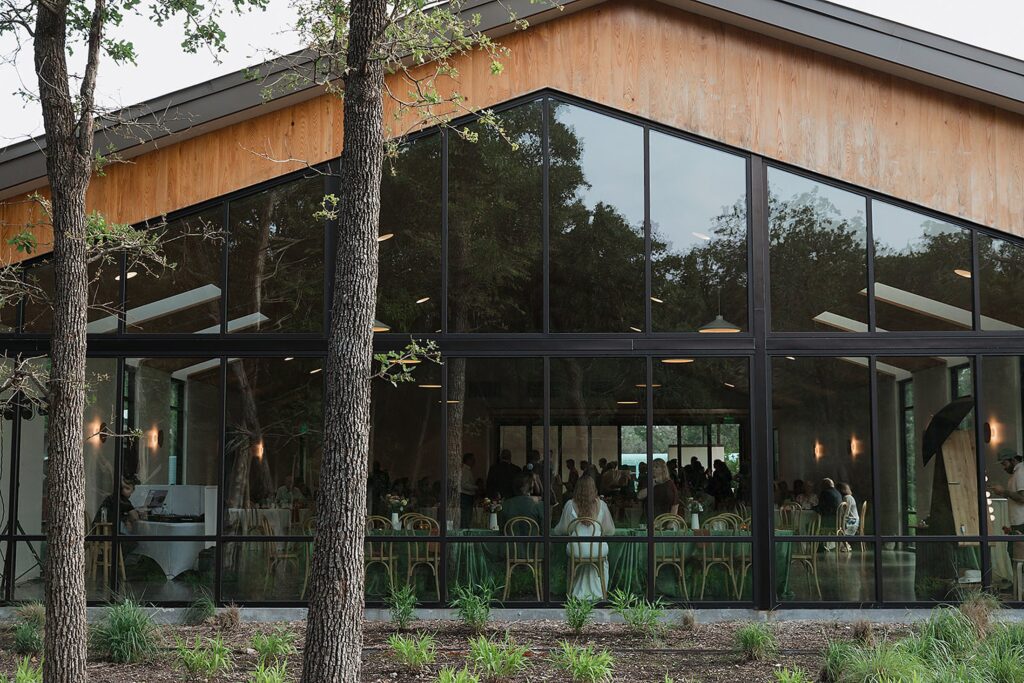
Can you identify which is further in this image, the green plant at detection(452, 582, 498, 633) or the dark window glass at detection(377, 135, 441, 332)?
the dark window glass at detection(377, 135, 441, 332)

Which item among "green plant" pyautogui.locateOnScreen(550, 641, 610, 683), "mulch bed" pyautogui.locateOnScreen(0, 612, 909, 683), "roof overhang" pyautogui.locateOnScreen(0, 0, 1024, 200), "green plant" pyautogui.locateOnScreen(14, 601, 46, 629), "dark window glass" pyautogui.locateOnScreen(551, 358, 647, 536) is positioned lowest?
"mulch bed" pyautogui.locateOnScreen(0, 612, 909, 683)

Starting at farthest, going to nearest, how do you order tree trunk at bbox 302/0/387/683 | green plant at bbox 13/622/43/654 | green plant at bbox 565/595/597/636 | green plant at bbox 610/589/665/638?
green plant at bbox 610/589/665/638 < green plant at bbox 565/595/597/636 < green plant at bbox 13/622/43/654 < tree trunk at bbox 302/0/387/683

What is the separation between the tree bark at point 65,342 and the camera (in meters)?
7.41

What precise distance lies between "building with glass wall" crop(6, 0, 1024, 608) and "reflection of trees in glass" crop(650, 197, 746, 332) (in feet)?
0.08

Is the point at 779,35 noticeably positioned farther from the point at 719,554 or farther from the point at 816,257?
the point at 719,554

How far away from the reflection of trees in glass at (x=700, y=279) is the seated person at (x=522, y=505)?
2.21 m

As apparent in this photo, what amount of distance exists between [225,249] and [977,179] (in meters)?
8.11

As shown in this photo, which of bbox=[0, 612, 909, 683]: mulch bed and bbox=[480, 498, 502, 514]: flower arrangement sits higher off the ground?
bbox=[480, 498, 502, 514]: flower arrangement

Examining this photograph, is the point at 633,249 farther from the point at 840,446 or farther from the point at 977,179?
the point at 977,179

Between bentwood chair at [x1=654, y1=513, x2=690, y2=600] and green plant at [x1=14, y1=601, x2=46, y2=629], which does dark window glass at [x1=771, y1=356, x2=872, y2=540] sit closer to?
bentwood chair at [x1=654, y1=513, x2=690, y2=600]

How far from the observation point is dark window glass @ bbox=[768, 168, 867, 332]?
438 inches

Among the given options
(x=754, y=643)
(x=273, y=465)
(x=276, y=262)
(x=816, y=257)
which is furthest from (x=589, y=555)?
(x=276, y=262)

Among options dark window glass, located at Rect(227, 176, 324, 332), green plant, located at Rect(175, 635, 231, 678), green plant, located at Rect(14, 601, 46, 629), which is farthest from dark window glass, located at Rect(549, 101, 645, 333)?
green plant, located at Rect(14, 601, 46, 629)

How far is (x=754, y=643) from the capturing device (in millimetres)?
8625
